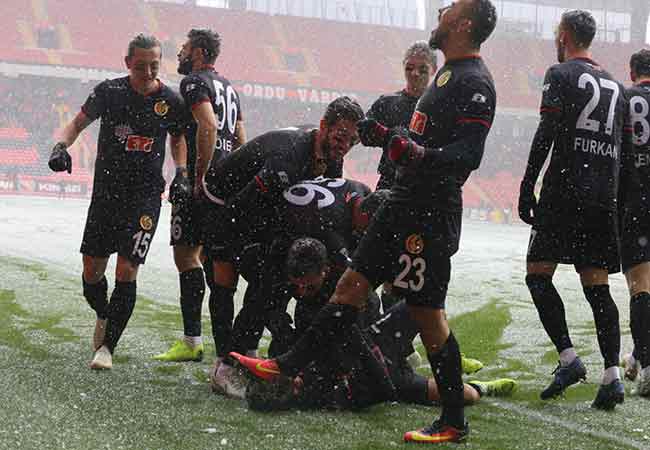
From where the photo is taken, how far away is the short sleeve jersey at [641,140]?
449 cm

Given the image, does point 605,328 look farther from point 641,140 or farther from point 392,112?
point 392,112

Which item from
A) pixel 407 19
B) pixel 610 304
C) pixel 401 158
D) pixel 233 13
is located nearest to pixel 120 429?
pixel 401 158

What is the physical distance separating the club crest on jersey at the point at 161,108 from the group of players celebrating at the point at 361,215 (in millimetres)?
13

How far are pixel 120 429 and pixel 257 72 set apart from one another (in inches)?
1437

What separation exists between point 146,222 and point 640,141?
8.44 ft

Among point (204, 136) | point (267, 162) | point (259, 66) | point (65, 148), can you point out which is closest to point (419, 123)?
point (267, 162)

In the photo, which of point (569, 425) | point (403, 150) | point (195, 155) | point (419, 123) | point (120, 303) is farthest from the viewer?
point (195, 155)

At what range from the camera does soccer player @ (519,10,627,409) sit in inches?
152

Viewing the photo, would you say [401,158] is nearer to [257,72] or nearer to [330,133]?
[330,133]

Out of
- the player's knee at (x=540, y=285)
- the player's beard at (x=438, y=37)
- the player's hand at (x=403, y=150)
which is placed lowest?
the player's knee at (x=540, y=285)

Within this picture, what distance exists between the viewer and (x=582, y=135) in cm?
391

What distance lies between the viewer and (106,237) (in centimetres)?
463

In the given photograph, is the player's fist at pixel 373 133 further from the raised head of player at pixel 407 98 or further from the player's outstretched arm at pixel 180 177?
the raised head of player at pixel 407 98

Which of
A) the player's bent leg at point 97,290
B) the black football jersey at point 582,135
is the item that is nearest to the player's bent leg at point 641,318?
the black football jersey at point 582,135
